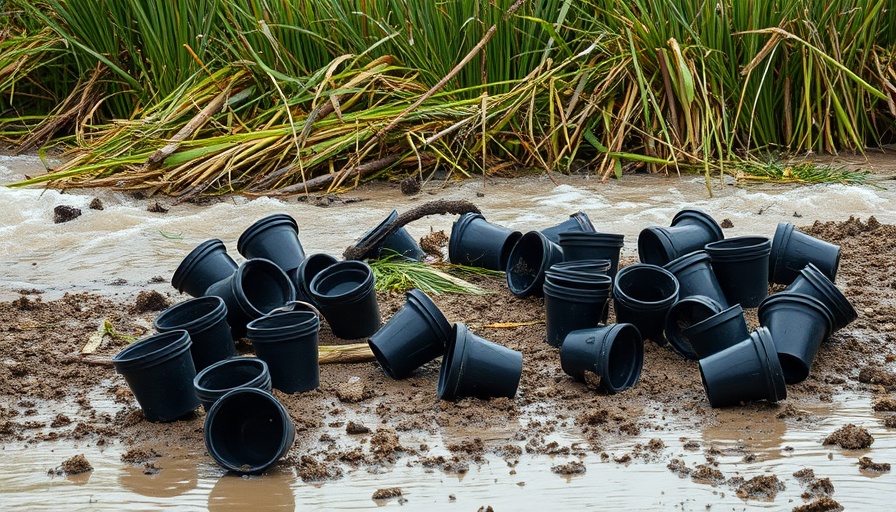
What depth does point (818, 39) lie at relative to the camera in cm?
616

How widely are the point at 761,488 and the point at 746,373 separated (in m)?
0.57

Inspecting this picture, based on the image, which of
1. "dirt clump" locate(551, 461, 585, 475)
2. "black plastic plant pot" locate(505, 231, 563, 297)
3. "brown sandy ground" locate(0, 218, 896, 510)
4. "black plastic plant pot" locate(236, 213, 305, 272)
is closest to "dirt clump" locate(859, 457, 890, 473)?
"brown sandy ground" locate(0, 218, 896, 510)

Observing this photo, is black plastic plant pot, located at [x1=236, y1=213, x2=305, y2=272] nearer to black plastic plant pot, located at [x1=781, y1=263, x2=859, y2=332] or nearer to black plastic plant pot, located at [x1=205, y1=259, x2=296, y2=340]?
black plastic plant pot, located at [x1=205, y1=259, x2=296, y2=340]

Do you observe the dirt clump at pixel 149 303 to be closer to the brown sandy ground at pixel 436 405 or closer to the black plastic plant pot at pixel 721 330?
the brown sandy ground at pixel 436 405

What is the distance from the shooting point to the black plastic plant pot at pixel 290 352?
3076 millimetres

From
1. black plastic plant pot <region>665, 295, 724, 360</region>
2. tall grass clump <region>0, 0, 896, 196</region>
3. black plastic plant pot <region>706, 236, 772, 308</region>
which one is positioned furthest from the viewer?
tall grass clump <region>0, 0, 896, 196</region>

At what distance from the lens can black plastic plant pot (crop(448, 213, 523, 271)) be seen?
4281 millimetres

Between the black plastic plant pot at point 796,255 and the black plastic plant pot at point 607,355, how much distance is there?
101 centimetres

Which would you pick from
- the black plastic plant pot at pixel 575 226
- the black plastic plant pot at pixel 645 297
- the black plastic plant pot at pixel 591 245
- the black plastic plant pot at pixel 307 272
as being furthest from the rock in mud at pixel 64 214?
the black plastic plant pot at pixel 645 297

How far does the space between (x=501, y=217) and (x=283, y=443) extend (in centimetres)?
299

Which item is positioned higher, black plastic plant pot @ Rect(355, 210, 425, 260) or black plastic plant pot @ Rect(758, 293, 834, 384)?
black plastic plant pot @ Rect(758, 293, 834, 384)

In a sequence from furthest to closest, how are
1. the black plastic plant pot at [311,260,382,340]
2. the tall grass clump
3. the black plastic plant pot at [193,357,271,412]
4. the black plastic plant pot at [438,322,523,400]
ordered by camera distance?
the tall grass clump, the black plastic plant pot at [311,260,382,340], the black plastic plant pot at [438,322,523,400], the black plastic plant pot at [193,357,271,412]

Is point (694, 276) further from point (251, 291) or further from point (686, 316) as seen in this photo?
point (251, 291)

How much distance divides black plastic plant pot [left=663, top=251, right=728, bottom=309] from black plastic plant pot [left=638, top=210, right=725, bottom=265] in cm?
29
